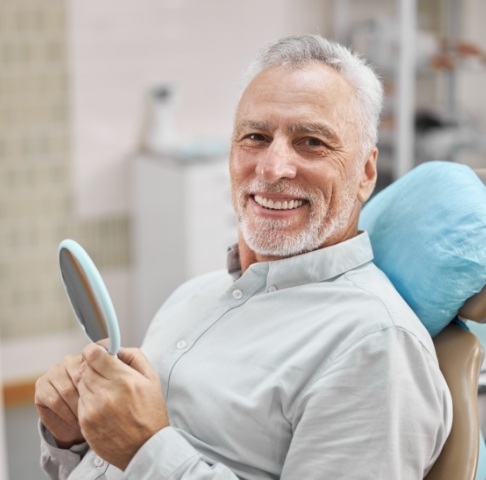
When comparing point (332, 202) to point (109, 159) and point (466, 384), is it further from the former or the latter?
point (109, 159)

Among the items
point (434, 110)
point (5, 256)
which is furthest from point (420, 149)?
point (5, 256)

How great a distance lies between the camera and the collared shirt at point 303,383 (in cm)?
125

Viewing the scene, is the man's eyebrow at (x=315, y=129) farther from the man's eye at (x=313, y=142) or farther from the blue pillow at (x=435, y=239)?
the blue pillow at (x=435, y=239)

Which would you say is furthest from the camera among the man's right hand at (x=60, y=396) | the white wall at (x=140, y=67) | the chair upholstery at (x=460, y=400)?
the white wall at (x=140, y=67)

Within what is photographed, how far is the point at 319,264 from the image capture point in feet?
4.86

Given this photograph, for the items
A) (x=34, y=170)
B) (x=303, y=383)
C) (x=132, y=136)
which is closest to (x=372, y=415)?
(x=303, y=383)

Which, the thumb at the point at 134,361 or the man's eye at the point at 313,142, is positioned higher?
the man's eye at the point at 313,142

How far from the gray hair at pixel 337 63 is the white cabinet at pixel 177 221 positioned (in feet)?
6.60

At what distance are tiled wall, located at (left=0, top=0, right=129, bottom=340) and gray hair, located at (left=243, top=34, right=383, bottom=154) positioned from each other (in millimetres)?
2326

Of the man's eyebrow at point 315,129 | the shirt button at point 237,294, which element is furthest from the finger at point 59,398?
the man's eyebrow at point 315,129

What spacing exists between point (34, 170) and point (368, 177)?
7.90ft

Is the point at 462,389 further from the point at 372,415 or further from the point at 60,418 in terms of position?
the point at 60,418

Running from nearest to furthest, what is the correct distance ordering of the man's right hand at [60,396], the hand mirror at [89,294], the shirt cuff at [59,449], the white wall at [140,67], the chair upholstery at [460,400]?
1. the hand mirror at [89,294]
2. the chair upholstery at [460,400]
3. the man's right hand at [60,396]
4. the shirt cuff at [59,449]
5. the white wall at [140,67]

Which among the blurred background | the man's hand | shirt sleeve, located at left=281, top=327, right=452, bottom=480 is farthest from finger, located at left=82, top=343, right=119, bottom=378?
the blurred background
